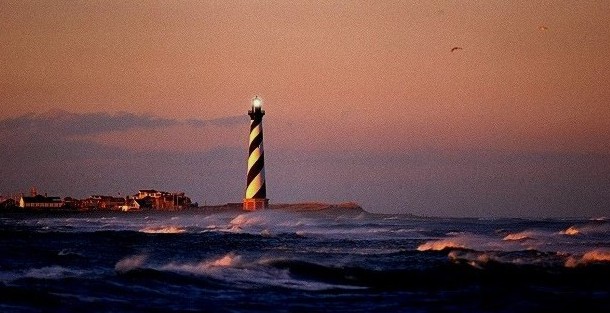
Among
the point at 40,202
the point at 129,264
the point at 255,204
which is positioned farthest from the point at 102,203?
the point at 129,264

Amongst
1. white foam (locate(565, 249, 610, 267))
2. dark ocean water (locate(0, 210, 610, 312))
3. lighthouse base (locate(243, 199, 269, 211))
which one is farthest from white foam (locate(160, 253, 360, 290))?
lighthouse base (locate(243, 199, 269, 211))

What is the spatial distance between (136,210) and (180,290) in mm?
103712

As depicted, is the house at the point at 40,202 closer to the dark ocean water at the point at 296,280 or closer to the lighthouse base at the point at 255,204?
the lighthouse base at the point at 255,204

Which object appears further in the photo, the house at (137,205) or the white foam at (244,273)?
the house at (137,205)

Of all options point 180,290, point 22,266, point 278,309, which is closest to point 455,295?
point 278,309

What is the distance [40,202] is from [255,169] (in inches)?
2723

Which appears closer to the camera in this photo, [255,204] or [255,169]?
[255,169]

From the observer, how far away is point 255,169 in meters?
63.3

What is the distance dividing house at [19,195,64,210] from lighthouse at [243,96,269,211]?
6571 centimetres

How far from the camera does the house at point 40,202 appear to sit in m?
123

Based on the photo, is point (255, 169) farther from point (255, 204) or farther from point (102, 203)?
point (102, 203)

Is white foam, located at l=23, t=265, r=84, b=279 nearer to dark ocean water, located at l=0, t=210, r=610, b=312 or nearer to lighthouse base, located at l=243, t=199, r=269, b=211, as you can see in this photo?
dark ocean water, located at l=0, t=210, r=610, b=312

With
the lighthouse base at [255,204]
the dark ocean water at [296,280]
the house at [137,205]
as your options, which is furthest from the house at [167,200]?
the dark ocean water at [296,280]

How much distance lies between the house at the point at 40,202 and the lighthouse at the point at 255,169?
65.7 m
